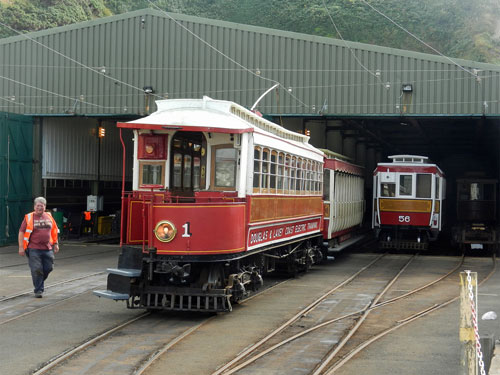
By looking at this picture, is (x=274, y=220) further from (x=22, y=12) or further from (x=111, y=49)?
(x=22, y=12)

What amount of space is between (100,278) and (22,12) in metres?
39.5

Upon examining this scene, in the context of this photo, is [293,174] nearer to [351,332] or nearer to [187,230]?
[187,230]

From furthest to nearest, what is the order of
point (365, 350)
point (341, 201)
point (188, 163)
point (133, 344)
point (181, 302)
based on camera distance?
point (341, 201)
point (188, 163)
point (181, 302)
point (133, 344)
point (365, 350)

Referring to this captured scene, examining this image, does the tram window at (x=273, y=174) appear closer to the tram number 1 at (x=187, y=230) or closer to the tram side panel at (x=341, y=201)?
the tram number 1 at (x=187, y=230)

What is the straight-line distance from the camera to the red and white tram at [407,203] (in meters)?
23.8

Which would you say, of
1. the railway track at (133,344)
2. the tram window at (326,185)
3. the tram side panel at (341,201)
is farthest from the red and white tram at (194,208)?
the tram side panel at (341,201)

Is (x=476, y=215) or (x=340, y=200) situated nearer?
(x=340, y=200)

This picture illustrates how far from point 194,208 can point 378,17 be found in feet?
194

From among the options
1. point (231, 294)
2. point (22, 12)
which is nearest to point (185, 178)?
point (231, 294)

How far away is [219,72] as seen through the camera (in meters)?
24.1

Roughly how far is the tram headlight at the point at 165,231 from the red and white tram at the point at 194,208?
0.01 metres

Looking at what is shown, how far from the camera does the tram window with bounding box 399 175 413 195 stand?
24.0m

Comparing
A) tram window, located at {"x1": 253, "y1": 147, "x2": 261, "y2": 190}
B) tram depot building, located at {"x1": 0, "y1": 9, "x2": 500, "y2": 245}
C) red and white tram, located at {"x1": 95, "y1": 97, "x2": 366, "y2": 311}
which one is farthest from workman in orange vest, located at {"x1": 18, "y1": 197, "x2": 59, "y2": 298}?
tram depot building, located at {"x1": 0, "y1": 9, "x2": 500, "y2": 245}

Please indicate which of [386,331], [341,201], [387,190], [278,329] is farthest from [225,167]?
[387,190]
